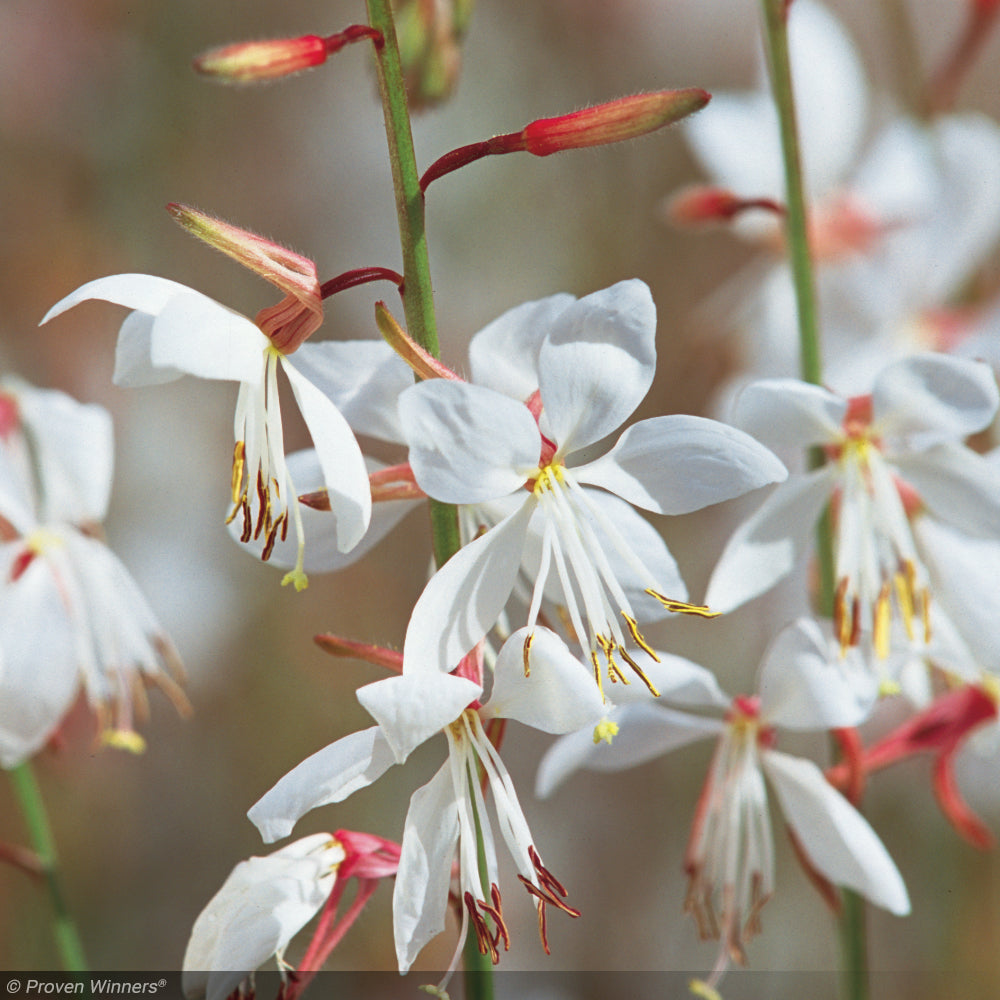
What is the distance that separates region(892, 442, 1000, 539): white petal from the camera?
50 centimetres

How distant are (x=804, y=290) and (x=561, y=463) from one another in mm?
192

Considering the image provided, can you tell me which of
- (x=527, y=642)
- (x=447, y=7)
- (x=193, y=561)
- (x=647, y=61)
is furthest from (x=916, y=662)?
(x=647, y=61)

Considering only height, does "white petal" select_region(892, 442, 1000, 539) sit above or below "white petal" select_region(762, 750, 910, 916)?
above

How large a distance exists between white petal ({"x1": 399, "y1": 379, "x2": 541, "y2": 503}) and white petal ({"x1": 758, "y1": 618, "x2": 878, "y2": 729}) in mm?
172

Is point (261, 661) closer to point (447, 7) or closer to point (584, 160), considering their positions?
point (584, 160)

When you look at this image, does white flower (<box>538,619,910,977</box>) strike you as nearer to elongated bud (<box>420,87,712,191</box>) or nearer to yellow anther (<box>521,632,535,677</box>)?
yellow anther (<box>521,632,535,677</box>)

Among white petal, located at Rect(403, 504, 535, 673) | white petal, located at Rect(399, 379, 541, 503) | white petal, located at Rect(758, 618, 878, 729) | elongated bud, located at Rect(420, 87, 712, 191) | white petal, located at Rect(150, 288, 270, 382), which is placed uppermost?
elongated bud, located at Rect(420, 87, 712, 191)

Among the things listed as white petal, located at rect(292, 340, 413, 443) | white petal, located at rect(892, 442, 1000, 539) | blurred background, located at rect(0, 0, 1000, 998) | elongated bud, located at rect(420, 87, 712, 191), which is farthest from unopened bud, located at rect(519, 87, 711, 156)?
blurred background, located at rect(0, 0, 1000, 998)

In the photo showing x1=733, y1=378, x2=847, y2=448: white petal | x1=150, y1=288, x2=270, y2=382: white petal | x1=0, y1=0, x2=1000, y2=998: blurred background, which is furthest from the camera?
x1=0, y1=0, x2=1000, y2=998: blurred background

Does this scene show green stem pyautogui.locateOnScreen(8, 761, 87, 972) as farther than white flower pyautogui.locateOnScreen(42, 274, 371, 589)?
Yes

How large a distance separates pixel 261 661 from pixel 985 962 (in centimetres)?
95

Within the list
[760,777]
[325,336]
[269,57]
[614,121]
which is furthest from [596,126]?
[325,336]

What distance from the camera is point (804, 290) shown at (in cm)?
54

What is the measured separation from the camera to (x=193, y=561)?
4.63ft
